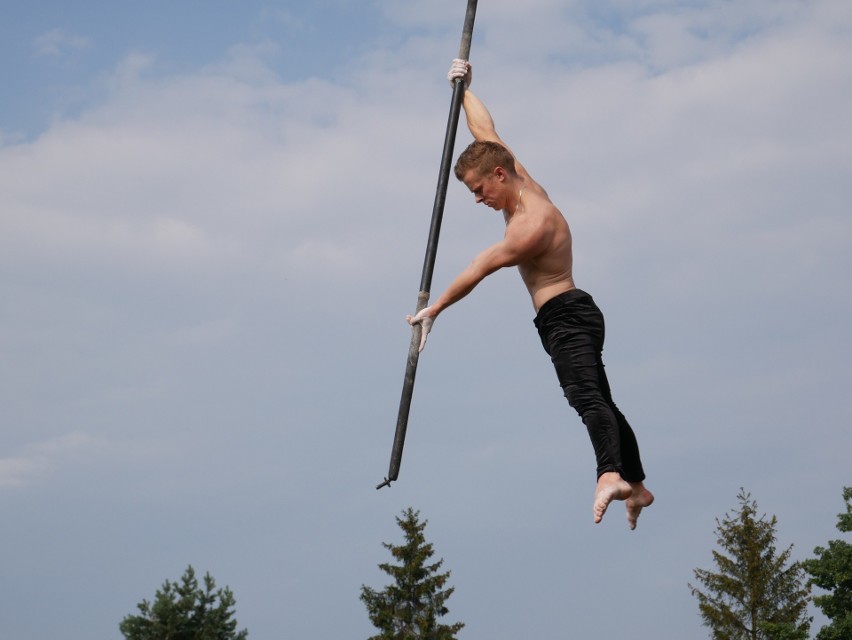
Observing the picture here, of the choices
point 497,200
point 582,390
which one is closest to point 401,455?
Result: point 582,390

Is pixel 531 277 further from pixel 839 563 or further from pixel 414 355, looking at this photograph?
pixel 839 563

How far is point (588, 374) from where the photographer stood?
798cm

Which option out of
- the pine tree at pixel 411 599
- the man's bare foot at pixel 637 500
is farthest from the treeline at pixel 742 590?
the man's bare foot at pixel 637 500

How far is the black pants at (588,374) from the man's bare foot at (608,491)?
69 mm

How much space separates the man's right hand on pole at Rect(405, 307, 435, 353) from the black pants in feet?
2.48

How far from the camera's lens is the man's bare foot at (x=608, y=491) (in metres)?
7.60

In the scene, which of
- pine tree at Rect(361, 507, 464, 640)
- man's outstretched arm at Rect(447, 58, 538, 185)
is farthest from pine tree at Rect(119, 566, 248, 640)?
man's outstretched arm at Rect(447, 58, 538, 185)

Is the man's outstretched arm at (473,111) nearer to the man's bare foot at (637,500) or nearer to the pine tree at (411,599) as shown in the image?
the man's bare foot at (637,500)

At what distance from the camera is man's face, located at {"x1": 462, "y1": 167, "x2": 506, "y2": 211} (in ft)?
26.6

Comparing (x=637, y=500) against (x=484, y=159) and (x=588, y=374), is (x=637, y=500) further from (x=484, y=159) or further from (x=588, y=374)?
(x=484, y=159)

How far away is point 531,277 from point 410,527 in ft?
124

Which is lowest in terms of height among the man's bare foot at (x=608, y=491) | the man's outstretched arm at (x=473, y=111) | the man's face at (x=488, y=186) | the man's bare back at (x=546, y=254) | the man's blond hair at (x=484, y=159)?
the man's bare foot at (x=608, y=491)

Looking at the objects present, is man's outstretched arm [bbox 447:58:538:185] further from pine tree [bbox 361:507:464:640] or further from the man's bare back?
pine tree [bbox 361:507:464:640]

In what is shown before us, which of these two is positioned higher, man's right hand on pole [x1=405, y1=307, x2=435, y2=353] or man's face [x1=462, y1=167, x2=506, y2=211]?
man's face [x1=462, y1=167, x2=506, y2=211]
